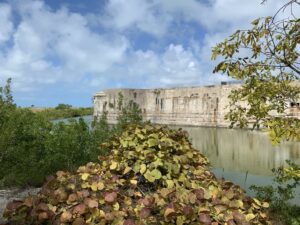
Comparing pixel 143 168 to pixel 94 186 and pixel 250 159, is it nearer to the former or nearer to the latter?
pixel 94 186

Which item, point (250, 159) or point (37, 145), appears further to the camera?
point (250, 159)

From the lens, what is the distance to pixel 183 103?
50750 mm

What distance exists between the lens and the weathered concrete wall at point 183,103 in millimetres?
46094

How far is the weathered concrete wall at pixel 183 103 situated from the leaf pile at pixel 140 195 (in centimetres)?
3879

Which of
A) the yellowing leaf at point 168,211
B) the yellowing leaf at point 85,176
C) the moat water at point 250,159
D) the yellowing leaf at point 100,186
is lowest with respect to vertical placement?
the moat water at point 250,159

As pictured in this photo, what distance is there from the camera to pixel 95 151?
35.1 feet

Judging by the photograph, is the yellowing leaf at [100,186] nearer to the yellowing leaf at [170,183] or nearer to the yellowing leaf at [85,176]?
the yellowing leaf at [85,176]

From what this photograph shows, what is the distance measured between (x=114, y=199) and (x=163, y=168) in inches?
31.2

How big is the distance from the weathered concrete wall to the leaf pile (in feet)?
127

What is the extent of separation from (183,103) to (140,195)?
47.0 metres

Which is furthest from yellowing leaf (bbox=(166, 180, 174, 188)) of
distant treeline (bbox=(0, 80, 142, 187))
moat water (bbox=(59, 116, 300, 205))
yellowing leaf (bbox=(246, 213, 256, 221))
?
moat water (bbox=(59, 116, 300, 205))

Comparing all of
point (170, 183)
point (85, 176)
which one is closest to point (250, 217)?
point (170, 183)

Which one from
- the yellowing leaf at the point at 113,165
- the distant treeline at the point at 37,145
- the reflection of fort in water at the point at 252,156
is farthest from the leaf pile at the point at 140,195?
the reflection of fort in water at the point at 252,156

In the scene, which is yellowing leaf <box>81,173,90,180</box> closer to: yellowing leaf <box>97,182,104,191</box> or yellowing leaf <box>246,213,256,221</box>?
yellowing leaf <box>97,182,104,191</box>
